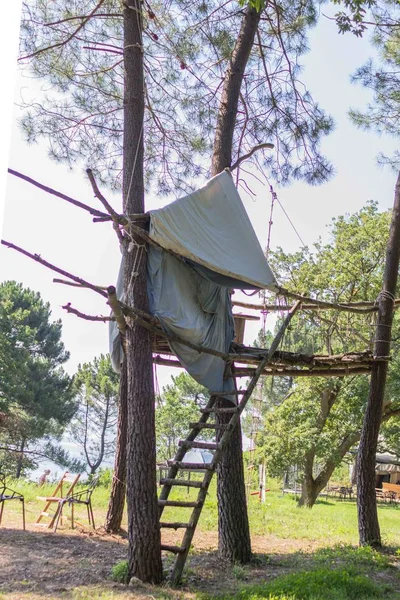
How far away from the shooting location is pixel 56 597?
2.75 m

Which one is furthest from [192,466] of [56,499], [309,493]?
[309,493]

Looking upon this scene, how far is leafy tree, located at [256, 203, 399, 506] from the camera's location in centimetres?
950

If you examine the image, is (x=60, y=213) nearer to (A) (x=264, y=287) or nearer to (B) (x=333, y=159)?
(B) (x=333, y=159)

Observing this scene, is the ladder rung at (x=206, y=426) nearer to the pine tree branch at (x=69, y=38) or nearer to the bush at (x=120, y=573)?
the bush at (x=120, y=573)

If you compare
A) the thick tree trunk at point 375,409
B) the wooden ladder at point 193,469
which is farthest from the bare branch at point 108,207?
the thick tree trunk at point 375,409

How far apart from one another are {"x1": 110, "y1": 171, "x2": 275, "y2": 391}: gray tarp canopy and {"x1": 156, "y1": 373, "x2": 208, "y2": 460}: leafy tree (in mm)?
12522

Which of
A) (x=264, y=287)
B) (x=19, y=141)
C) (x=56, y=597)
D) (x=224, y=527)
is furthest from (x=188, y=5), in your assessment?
(x=56, y=597)

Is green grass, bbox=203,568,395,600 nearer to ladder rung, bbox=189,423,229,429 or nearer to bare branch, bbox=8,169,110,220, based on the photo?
ladder rung, bbox=189,423,229,429

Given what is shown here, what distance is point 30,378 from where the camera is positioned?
45.5 ft

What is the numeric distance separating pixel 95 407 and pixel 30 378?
4.82 m

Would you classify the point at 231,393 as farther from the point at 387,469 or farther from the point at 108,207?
the point at 387,469

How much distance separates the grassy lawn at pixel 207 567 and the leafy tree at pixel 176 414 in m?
10.9

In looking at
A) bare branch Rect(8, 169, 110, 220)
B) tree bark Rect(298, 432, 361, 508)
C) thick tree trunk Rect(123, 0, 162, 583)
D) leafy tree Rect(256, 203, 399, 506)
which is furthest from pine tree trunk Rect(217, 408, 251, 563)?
tree bark Rect(298, 432, 361, 508)

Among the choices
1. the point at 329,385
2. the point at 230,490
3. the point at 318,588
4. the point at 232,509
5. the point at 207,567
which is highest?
the point at 329,385
